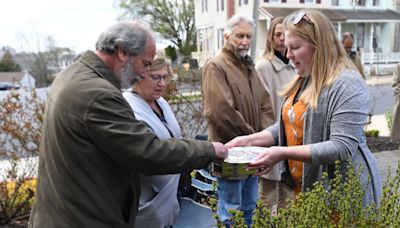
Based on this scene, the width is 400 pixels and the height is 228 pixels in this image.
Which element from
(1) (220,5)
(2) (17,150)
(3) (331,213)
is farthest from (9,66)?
(3) (331,213)

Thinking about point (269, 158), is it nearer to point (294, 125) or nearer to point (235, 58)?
point (294, 125)

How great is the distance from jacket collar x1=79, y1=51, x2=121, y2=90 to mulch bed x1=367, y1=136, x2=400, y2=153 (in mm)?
6689

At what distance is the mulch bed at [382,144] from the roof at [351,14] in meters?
20.2

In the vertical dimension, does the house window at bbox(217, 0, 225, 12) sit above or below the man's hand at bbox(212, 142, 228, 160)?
above

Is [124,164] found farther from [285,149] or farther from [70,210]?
[285,149]

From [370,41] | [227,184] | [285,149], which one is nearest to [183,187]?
[227,184]

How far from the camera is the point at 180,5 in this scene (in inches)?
1753

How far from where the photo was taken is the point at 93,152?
1.83 metres

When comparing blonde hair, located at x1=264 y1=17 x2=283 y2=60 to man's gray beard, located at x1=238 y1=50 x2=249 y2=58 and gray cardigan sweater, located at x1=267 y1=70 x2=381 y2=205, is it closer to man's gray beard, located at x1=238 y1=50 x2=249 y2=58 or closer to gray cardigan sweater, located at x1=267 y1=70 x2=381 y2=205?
man's gray beard, located at x1=238 y1=50 x2=249 y2=58

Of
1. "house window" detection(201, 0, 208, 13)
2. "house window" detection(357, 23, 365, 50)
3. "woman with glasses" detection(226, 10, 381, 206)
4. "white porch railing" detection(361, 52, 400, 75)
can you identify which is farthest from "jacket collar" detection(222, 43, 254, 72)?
"house window" detection(201, 0, 208, 13)

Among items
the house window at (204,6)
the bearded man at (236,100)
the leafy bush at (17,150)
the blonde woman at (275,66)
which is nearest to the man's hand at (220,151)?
the bearded man at (236,100)

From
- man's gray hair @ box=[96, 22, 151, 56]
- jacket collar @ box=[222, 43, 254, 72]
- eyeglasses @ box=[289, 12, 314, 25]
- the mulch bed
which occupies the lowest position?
the mulch bed

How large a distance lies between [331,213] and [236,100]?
6.80ft

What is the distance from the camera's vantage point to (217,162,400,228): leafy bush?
5.36 ft
